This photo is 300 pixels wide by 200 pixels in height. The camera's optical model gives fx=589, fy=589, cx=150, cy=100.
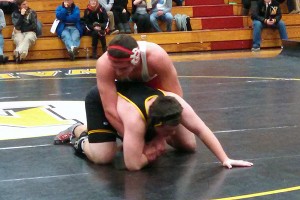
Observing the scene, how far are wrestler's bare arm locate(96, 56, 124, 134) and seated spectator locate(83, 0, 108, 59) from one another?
7.46 meters

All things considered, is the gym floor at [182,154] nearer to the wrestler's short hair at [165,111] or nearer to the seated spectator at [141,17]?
the wrestler's short hair at [165,111]

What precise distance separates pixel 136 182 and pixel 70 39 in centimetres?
792

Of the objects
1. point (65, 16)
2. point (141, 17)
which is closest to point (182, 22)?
point (141, 17)

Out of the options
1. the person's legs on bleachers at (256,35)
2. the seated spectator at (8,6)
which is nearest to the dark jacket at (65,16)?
the seated spectator at (8,6)

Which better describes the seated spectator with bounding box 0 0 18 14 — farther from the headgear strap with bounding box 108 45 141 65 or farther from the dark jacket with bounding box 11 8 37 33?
the headgear strap with bounding box 108 45 141 65

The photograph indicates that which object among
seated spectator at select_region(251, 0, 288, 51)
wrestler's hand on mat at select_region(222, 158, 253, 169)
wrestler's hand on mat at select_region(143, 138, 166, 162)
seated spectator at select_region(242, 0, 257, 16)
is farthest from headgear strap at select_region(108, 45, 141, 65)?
seated spectator at select_region(242, 0, 257, 16)

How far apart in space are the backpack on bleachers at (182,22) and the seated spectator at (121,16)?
1.04m

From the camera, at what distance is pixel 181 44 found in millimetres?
11852

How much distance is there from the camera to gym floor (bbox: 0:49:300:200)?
125 inches

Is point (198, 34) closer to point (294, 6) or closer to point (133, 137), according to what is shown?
point (294, 6)

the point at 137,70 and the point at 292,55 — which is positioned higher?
the point at 137,70

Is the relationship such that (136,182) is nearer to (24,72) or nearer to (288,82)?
(288,82)

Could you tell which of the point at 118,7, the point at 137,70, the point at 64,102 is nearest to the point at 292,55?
the point at 118,7

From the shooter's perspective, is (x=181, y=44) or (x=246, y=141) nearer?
(x=246, y=141)
